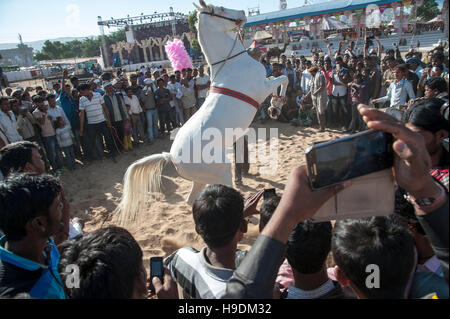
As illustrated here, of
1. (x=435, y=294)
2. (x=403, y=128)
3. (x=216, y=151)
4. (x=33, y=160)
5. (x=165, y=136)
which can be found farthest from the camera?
(x=165, y=136)

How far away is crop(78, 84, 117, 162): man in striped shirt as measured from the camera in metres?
6.24

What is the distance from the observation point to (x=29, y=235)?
1.38 meters

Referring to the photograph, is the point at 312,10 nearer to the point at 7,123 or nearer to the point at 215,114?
the point at 7,123

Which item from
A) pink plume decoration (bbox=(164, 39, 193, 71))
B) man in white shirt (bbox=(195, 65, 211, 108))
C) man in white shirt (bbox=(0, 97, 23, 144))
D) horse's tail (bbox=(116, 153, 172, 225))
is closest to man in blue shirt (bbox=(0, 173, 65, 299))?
horse's tail (bbox=(116, 153, 172, 225))

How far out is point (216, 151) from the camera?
3.19 metres

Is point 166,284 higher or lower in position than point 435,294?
lower

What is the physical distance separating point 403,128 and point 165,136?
7595mm

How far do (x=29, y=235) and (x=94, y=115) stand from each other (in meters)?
5.50

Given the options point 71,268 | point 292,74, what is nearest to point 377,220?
point 71,268

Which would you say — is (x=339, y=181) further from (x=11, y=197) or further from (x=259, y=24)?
(x=259, y=24)

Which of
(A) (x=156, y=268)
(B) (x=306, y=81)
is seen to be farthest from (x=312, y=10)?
(A) (x=156, y=268)

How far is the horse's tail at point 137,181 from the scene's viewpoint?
324 centimetres

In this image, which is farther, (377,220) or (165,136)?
(165,136)

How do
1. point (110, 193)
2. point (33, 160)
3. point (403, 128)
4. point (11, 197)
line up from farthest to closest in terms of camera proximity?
point (110, 193)
point (33, 160)
point (11, 197)
point (403, 128)
